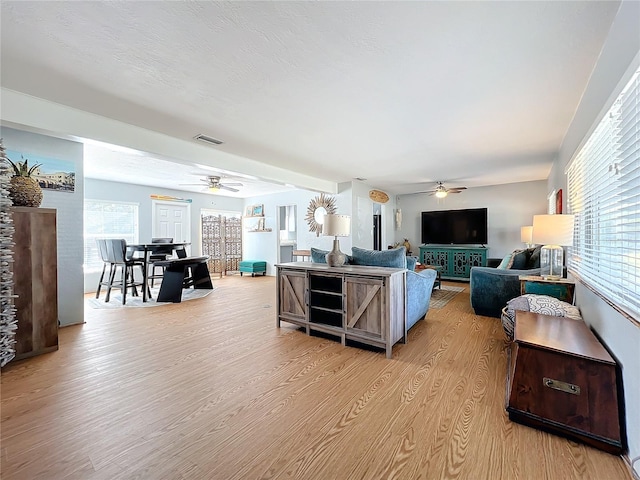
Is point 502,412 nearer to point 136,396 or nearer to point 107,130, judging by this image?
point 136,396

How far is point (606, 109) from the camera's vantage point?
174 cm

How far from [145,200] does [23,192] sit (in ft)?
14.4

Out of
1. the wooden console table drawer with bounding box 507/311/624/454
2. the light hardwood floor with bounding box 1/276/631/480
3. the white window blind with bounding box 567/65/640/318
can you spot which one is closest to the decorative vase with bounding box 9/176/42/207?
the light hardwood floor with bounding box 1/276/631/480

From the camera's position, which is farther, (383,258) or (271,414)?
(383,258)

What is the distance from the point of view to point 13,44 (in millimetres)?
1784

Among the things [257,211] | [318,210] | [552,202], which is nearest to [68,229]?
[318,210]

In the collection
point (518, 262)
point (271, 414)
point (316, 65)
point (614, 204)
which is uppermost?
point (316, 65)

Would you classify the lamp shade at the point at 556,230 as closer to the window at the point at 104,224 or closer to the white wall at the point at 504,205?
the white wall at the point at 504,205

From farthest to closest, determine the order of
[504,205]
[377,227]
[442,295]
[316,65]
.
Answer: [377,227]
[504,205]
[442,295]
[316,65]

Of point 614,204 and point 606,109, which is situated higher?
point 606,109

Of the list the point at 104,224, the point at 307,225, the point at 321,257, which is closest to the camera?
the point at 321,257

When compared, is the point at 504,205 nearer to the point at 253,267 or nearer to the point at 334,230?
the point at 334,230

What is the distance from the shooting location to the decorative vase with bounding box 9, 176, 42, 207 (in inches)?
105

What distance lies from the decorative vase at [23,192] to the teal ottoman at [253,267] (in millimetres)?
5511
